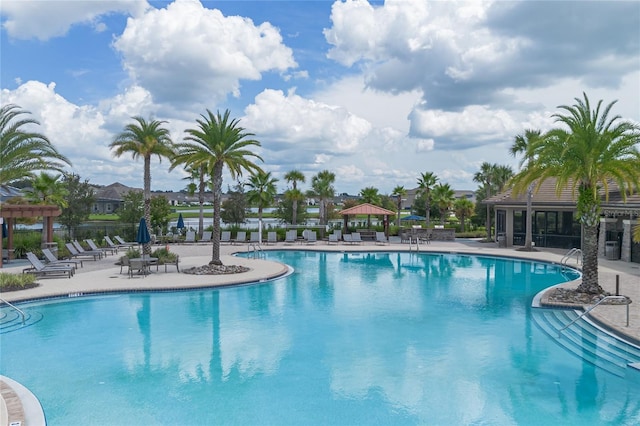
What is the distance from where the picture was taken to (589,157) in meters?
13.7

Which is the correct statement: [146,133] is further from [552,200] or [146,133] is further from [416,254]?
→ [552,200]

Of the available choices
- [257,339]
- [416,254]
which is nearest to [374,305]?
[257,339]

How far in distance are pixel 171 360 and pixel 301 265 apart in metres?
14.1

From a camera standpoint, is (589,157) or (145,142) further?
(145,142)

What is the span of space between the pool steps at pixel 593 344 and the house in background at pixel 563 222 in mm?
11704

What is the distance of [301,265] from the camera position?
79.2ft

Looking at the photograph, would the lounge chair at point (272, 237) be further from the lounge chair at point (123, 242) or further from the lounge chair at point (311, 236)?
the lounge chair at point (123, 242)

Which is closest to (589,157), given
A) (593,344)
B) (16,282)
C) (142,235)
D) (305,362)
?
(593,344)

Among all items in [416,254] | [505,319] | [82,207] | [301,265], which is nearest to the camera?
[505,319]

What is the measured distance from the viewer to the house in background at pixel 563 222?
2258cm

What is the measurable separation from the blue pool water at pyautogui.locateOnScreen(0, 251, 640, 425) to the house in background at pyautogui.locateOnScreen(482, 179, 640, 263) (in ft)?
29.9

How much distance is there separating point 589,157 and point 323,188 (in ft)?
94.8

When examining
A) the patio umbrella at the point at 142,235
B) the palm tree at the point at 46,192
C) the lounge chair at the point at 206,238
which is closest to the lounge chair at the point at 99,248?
the palm tree at the point at 46,192

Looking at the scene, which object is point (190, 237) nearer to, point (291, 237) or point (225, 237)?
point (225, 237)
